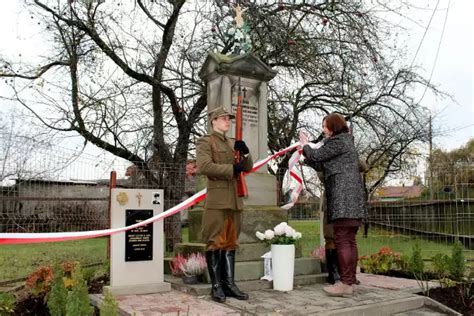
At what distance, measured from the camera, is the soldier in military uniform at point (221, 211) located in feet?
15.9

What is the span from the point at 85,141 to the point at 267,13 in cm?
558

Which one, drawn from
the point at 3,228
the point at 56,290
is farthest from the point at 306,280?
the point at 3,228

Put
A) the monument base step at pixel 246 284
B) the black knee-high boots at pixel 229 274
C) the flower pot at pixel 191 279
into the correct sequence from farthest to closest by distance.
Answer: the flower pot at pixel 191 279
the monument base step at pixel 246 284
the black knee-high boots at pixel 229 274

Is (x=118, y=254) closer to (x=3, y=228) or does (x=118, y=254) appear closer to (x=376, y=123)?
(x=3, y=228)

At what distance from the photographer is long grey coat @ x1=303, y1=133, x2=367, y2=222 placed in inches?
199

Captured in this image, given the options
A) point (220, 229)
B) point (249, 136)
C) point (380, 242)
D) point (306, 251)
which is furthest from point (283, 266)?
point (380, 242)

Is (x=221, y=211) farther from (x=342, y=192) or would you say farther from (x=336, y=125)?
(x=336, y=125)

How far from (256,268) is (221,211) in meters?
1.29

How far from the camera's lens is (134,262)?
532 cm

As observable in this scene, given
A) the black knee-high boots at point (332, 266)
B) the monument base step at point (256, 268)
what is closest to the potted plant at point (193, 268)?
the monument base step at point (256, 268)

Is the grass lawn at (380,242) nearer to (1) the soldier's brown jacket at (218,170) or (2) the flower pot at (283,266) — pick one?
(2) the flower pot at (283,266)

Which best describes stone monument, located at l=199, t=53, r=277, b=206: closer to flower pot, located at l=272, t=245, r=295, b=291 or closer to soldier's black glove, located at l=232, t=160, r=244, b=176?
flower pot, located at l=272, t=245, r=295, b=291

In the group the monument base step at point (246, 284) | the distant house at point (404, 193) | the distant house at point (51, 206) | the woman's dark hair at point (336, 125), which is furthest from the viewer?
the distant house at point (404, 193)

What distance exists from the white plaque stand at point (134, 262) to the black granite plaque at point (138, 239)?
4 cm
